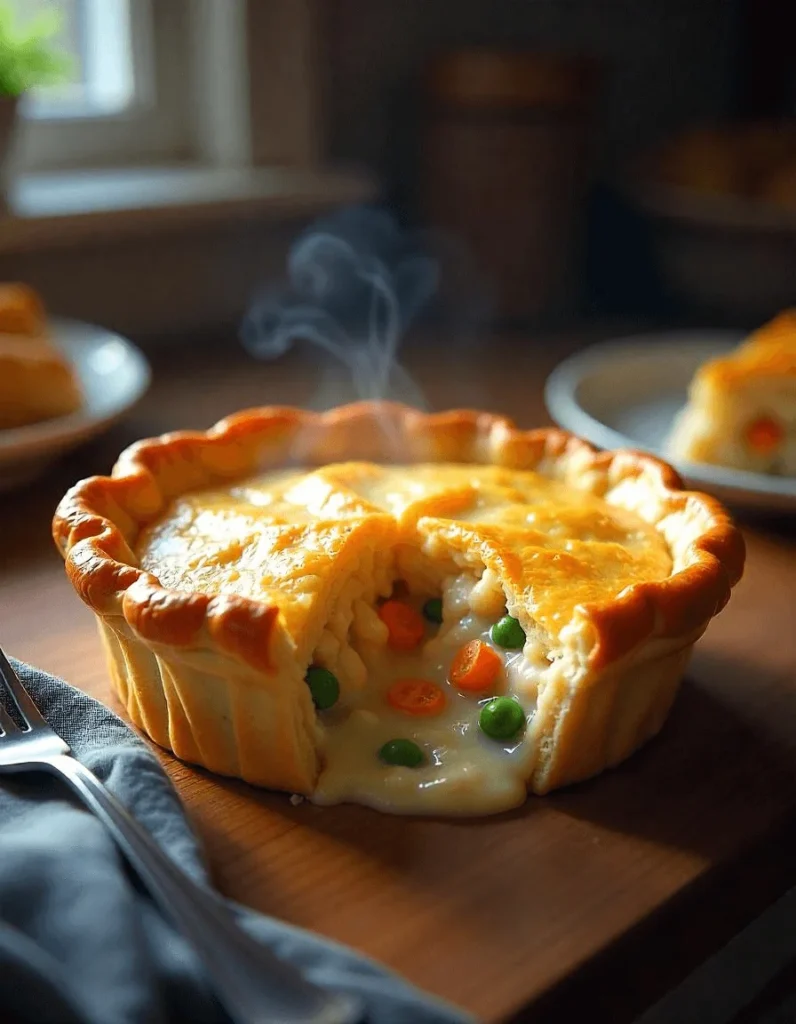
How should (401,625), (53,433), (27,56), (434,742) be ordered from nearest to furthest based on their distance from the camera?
1. (434,742)
2. (401,625)
3. (53,433)
4. (27,56)

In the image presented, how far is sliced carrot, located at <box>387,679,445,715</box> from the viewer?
1.20 metres

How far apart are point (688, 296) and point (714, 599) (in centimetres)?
184

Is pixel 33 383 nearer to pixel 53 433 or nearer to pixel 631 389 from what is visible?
pixel 53 433

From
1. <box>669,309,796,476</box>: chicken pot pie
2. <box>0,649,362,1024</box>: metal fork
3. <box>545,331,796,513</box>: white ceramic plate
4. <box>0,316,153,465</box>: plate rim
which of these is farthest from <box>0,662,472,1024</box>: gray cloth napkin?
<box>669,309,796,476</box>: chicken pot pie

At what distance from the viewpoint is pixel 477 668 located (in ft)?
3.96

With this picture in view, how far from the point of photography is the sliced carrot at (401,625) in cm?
128

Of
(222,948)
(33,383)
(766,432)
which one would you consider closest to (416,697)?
(222,948)

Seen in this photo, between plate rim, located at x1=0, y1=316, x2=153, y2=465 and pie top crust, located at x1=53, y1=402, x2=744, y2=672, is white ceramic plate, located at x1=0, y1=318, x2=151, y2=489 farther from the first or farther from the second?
pie top crust, located at x1=53, y1=402, x2=744, y2=672

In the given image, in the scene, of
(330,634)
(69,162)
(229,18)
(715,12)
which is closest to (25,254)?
(69,162)

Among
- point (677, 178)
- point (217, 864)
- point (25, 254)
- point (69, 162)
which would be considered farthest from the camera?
point (677, 178)

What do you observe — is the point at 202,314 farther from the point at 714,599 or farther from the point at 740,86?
the point at 740,86

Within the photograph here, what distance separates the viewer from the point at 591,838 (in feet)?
3.54

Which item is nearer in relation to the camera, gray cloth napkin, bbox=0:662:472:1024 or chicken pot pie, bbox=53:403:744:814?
gray cloth napkin, bbox=0:662:472:1024

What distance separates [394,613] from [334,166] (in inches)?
71.5
